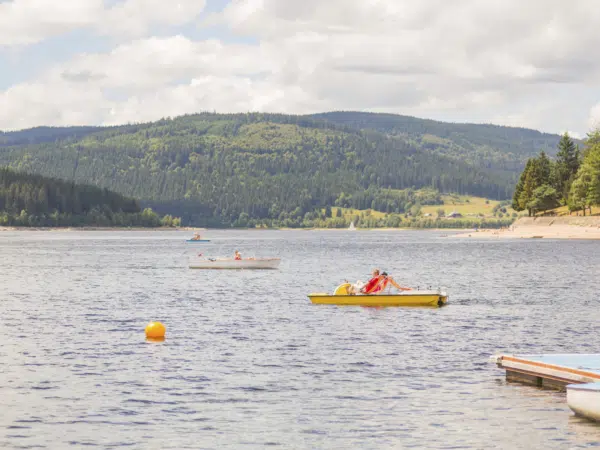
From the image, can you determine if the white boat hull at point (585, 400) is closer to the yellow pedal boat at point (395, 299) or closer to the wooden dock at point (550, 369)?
the wooden dock at point (550, 369)

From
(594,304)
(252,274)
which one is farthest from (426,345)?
(252,274)

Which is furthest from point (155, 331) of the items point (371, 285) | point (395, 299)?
point (371, 285)

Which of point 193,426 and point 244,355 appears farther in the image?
point 244,355

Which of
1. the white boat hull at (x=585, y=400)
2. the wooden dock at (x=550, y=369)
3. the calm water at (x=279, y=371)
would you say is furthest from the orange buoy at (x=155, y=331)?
the white boat hull at (x=585, y=400)

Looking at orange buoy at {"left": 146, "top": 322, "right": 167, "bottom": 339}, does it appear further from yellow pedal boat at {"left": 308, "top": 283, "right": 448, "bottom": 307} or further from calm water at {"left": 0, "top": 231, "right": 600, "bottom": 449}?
yellow pedal boat at {"left": 308, "top": 283, "right": 448, "bottom": 307}

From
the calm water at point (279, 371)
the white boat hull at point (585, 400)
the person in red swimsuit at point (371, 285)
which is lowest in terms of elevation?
the calm water at point (279, 371)

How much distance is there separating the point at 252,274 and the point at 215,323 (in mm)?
59659

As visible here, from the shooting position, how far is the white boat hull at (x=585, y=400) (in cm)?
3048

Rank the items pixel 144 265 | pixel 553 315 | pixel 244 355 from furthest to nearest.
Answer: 1. pixel 144 265
2. pixel 553 315
3. pixel 244 355

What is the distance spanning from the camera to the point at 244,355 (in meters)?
45.8

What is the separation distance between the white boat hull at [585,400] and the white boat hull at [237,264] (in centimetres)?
9662

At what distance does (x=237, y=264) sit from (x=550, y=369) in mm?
94499

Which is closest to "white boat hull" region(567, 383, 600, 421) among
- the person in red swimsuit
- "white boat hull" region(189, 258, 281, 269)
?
the person in red swimsuit

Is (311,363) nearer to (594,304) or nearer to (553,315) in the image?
(553,315)
